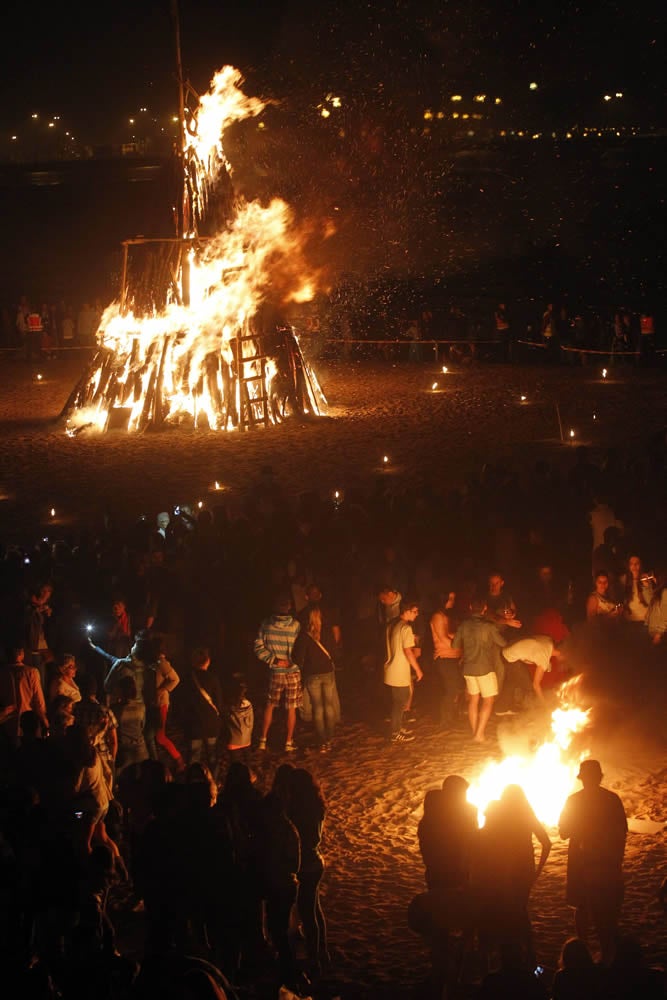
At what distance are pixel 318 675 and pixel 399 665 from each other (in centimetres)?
72

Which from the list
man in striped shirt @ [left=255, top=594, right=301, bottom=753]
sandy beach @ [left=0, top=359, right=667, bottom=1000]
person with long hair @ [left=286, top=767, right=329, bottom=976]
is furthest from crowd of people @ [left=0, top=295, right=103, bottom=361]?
person with long hair @ [left=286, top=767, right=329, bottom=976]

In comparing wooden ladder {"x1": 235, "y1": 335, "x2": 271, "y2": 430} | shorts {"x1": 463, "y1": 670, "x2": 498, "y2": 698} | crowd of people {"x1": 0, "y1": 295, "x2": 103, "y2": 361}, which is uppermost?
crowd of people {"x1": 0, "y1": 295, "x2": 103, "y2": 361}

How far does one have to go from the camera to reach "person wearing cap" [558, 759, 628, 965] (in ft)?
23.2

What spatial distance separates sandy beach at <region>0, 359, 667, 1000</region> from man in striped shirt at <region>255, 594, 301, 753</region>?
357 mm

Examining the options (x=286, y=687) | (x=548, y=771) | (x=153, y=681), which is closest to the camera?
(x=548, y=771)

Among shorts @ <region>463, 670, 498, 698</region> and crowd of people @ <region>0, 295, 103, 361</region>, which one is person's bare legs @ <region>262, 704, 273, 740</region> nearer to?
shorts @ <region>463, 670, 498, 698</region>

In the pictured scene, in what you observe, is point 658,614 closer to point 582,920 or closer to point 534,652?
point 534,652

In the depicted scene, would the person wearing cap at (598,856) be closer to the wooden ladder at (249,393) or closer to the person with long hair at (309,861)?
the person with long hair at (309,861)

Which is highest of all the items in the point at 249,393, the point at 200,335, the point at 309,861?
the point at 200,335

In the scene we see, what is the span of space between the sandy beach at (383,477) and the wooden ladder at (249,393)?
1.47 ft

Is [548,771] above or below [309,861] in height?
below

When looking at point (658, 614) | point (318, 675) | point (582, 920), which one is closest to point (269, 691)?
point (318, 675)

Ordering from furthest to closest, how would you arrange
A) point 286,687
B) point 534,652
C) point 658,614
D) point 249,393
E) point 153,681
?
point 249,393 < point 658,614 < point 286,687 < point 534,652 < point 153,681

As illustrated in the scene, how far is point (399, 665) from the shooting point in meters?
10.6
